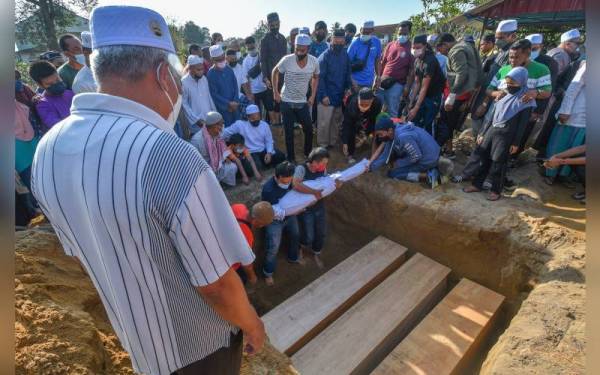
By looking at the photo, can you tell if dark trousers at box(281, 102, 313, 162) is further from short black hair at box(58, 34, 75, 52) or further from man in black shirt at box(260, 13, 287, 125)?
short black hair at box(58, 34, 75, 52)

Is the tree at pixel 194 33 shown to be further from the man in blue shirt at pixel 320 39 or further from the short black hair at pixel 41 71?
the short black hair at pixel 41 71

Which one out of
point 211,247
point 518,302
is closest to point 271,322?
point 211,247

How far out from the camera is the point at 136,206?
84 cm

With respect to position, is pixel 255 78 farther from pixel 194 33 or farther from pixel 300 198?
pixel 194 33

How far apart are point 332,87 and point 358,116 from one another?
64 cm

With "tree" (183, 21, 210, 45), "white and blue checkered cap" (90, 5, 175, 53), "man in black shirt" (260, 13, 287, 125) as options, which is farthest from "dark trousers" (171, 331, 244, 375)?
"tree" (183, 21, 210, 45)

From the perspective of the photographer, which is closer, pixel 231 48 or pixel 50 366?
pixel 50 366

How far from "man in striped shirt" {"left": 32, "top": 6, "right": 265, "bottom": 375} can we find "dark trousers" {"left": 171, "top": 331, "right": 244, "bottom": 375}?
17cm

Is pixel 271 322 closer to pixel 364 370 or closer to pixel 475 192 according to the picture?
pixel 364 370

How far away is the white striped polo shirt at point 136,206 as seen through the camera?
32.8 inches

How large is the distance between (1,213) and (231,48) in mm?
5998

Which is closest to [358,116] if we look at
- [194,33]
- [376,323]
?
[376,323]

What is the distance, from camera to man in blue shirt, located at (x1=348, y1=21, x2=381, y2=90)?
16.5 feet

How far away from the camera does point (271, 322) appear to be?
315cm
